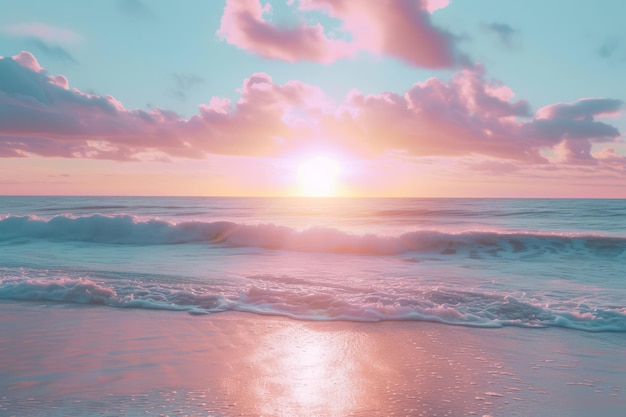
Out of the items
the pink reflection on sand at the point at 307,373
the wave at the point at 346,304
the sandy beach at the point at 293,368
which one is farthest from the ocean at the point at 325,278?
the pink reflection on sand at the point at 307,373

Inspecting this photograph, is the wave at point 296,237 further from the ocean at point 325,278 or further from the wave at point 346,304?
the wave at point 346,304

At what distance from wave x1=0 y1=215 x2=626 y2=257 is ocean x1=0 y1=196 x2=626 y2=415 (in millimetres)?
76

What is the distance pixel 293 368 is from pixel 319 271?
22.3ft

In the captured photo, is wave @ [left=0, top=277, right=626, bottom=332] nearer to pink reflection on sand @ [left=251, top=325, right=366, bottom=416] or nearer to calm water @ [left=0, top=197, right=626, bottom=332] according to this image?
calm water @ [left=0, top=197, right=626, bottom=332]

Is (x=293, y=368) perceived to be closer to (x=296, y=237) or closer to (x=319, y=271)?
(x=319, y=271)

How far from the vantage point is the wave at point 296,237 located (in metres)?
16.9

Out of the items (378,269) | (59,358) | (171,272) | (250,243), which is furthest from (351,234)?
(59,358)

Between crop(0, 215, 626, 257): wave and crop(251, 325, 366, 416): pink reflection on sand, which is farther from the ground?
crop(0, 215, 626, 257): wave

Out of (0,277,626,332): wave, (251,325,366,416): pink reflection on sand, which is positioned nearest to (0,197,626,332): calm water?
(0,277,626,332): wave

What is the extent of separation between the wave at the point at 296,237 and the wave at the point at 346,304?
8234 millimetres

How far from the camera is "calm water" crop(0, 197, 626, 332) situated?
756 centimetres

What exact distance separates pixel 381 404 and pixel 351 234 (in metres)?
14.1

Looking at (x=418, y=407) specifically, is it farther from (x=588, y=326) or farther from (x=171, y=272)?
(x=171, y=272)

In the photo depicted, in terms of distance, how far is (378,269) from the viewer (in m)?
12.3
